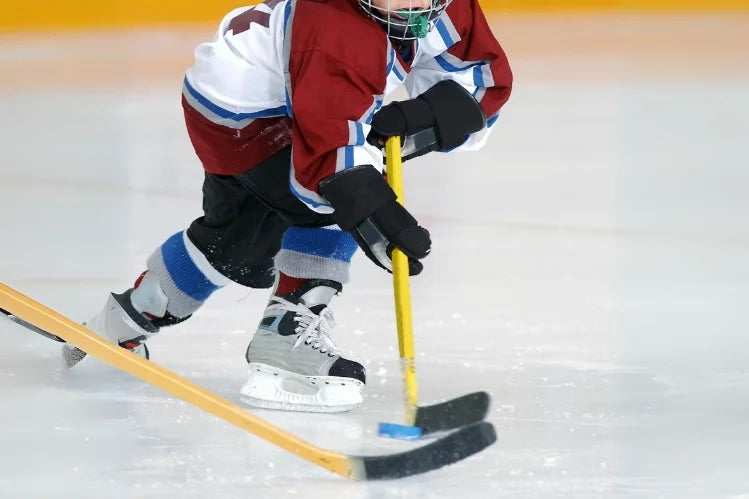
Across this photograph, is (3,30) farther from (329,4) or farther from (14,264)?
(329,4)

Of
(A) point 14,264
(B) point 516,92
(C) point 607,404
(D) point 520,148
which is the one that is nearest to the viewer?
(C) point 607,404

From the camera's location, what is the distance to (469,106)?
1909 millimetres

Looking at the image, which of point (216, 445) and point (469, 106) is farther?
point (469, 106)

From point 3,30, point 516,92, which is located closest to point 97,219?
point 516,92

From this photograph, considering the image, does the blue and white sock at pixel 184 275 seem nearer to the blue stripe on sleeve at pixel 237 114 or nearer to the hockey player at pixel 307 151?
the hockey player at pixel 307 151

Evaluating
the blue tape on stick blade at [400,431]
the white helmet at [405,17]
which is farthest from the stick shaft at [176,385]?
the white helmet at [405,17]

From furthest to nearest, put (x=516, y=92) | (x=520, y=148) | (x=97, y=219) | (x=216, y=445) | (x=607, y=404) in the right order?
(x=516, y=92), (x=520, y=148), (x=97, y=219), (x=607, y=404), (x=216, y=445)

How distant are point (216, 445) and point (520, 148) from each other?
2.10 m

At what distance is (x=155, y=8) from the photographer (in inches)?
201

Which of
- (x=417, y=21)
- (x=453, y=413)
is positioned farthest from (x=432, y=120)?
(x=453, y=413)

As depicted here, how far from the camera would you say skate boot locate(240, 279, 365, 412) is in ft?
6.13

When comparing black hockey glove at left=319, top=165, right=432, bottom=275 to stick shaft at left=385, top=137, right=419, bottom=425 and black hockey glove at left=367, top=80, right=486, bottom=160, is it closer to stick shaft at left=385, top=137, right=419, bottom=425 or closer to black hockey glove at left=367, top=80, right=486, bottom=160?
stick shaft at left=385, top=137, right=419, bottom=425

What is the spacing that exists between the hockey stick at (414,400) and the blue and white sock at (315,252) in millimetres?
187

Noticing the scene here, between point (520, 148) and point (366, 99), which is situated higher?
point (366, 99)
